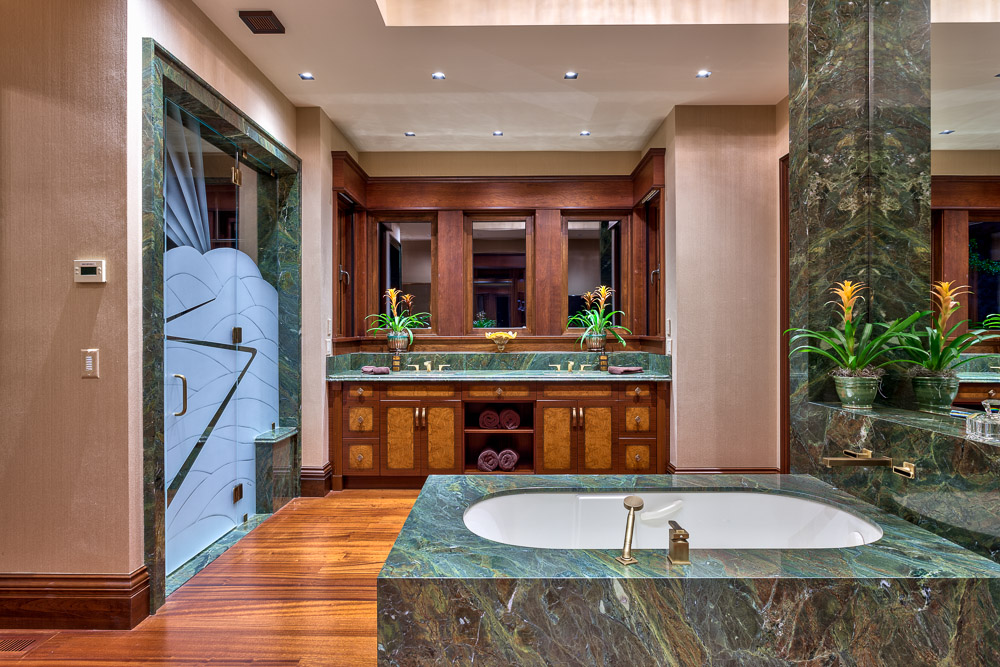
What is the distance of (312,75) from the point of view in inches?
129

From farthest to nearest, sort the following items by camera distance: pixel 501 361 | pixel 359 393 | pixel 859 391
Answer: pixel 501 361 < pixel 359 393 < pixel 859 391

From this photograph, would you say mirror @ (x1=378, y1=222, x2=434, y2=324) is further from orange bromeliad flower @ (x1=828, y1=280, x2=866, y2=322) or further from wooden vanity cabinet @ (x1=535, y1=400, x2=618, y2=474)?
orange bromeliad flower @ (x1=828, y1=280, x2=866, y2=322)

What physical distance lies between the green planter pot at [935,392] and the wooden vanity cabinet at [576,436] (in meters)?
2.42

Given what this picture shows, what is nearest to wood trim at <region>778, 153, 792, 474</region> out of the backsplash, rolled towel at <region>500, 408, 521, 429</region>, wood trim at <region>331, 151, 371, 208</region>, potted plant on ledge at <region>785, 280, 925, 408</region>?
the backsplash

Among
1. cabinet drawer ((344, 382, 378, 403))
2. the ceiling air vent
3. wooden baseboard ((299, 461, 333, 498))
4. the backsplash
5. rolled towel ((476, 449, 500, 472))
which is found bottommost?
wooden baseboard ((299, 461, 333, 498))

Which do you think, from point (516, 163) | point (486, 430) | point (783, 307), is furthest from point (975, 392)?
point (516, 163)

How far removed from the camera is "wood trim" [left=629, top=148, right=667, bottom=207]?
13.1 ft

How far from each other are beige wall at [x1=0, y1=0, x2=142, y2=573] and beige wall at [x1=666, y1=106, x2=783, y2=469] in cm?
322

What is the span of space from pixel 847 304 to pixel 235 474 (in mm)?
3175

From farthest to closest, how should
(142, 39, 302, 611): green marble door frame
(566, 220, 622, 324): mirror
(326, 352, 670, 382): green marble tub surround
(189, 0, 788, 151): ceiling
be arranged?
(566, 220, 622, 324): mirror < (326, 352, 670, 382): green marble tub surround < (189, 0, 788, 151): ceiling < (142, 39, 302, 611): green marble door frame

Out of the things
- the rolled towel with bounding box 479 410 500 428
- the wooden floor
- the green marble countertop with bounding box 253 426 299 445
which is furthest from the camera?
the rolled towel with bounding box 479 410 500 428

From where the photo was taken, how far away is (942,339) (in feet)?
5.27

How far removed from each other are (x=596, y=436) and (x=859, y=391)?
2.39 meters

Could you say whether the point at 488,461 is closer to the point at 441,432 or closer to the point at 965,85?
the point at 441,432
